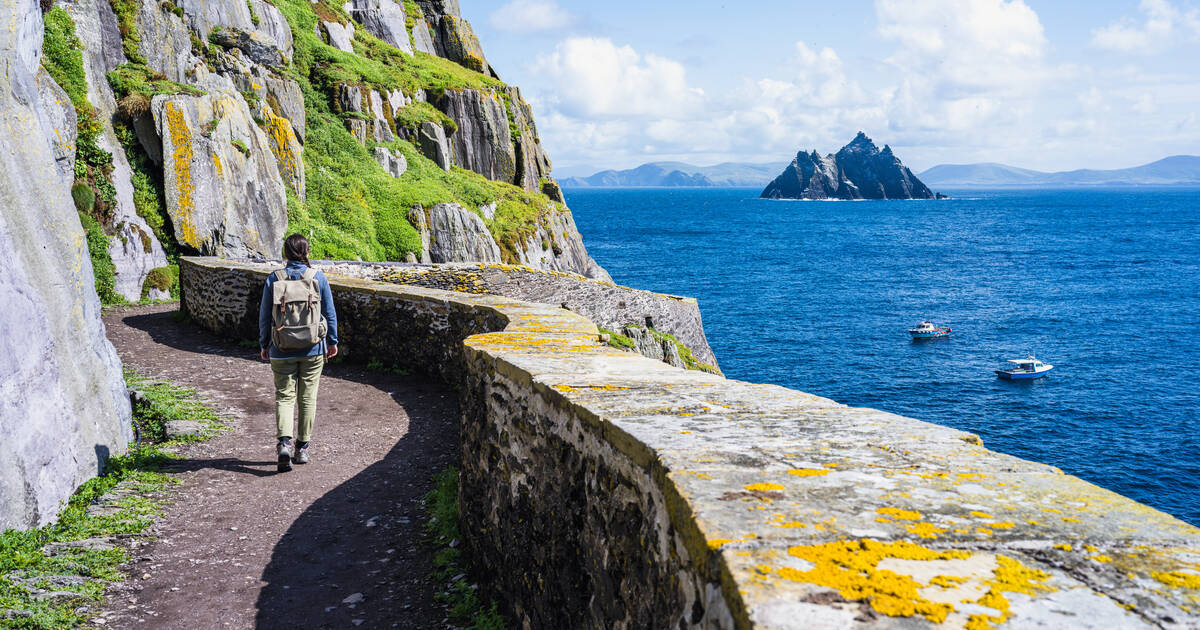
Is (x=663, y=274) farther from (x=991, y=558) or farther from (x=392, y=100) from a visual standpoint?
(x=991, y=558)

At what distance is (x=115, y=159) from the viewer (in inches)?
776

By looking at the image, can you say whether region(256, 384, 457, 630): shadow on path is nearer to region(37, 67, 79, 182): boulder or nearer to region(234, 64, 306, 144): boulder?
region(37, 67, 79, 182): boulder

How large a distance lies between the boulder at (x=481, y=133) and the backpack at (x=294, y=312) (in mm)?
37508

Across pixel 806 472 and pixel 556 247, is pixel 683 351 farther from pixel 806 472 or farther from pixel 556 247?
pixel 556 247

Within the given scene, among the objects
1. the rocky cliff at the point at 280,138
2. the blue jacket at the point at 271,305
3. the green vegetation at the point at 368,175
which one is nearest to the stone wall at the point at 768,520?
the blue jacket at the point at 271,305

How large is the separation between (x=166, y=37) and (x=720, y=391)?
2641 cm

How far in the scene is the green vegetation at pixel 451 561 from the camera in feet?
16.8

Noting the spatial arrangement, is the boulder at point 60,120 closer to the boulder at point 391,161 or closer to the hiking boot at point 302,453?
the hiking boot at point 302,453

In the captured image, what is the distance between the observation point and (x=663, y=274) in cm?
7369

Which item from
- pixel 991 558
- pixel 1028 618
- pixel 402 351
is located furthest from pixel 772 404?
pixel 402 351

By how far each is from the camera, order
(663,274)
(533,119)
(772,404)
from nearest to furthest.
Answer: (772,404) → (533,119) → (663,274)

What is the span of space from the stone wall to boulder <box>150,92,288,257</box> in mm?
18050

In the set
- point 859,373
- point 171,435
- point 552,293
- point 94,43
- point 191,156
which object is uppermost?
point 94,43

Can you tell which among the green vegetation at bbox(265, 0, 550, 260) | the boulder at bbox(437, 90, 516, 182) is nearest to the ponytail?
the green vegetation at bbox(265, 0, 550, 260)
